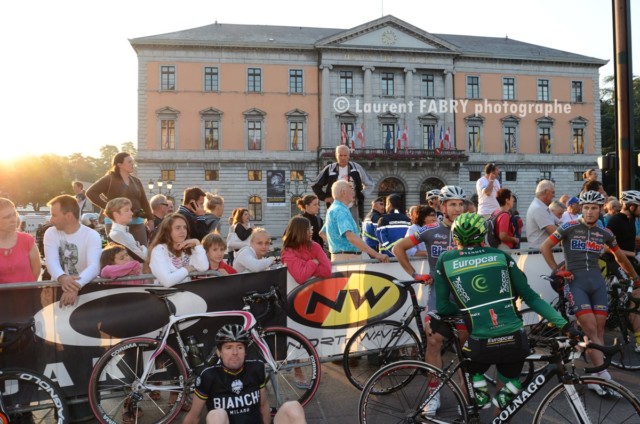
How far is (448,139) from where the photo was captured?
1857 inches

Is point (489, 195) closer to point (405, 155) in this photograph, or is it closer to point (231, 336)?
point (231, 336)

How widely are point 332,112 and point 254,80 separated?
7386mm

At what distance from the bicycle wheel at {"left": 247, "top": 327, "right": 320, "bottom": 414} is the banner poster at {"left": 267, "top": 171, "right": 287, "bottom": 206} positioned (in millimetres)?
40408

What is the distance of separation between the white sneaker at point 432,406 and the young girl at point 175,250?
8.45 ft

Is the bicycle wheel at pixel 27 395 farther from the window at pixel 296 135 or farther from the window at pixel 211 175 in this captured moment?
the window at pixel 296 135

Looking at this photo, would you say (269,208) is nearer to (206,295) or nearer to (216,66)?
(216,66)

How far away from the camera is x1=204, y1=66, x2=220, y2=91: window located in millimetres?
45500

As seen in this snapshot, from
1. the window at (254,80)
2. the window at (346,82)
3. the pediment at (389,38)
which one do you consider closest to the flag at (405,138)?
the window at (346,82)

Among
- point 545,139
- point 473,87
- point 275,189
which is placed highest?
point 473,87

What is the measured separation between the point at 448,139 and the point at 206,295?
4452 centimetres

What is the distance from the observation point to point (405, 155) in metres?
46.4


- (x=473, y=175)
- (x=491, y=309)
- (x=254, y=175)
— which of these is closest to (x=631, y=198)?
(x=491, y=309)

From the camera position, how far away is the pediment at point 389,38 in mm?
46344

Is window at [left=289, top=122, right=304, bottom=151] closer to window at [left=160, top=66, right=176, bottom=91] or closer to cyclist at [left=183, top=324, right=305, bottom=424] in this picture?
window at [left=160, top=66, right=176, bottom=91]
